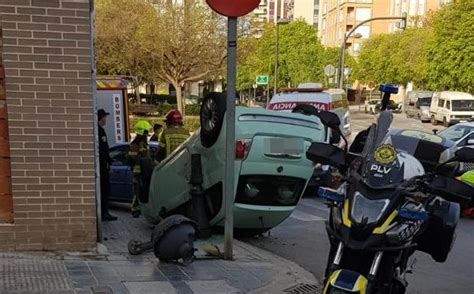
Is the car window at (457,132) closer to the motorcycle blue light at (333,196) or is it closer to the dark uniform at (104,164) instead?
the dark uniform at (104,164)

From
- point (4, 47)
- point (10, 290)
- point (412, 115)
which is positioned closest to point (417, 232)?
point (10, 290)

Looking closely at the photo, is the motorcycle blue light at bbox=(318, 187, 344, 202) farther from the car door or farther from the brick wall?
the car door

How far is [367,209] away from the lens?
10.2 feet

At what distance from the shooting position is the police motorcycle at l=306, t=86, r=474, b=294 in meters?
3.08

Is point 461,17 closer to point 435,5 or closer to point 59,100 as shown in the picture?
point 59,100

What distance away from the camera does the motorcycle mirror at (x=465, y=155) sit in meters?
3.17

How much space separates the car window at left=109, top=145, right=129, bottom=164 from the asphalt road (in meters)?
3.46

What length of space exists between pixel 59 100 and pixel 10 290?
188cm

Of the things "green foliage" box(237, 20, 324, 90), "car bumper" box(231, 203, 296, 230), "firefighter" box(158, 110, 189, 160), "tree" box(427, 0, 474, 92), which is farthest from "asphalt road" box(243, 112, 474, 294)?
"tree" box(427, 0, 474, 92)

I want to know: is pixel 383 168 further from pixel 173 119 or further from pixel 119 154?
pixel 119 154

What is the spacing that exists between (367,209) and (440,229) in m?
0.76

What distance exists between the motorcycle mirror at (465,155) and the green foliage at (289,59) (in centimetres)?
3140

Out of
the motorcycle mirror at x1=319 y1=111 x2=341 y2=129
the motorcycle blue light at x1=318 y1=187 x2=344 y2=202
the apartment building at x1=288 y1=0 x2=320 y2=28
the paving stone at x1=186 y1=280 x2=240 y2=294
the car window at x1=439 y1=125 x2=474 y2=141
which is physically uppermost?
the apartment building at x1=288 y1=0 x2=320 y2=28

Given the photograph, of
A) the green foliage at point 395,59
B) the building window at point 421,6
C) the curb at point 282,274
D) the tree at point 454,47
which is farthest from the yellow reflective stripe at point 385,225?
the building window at point 421,6
